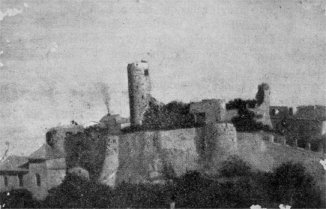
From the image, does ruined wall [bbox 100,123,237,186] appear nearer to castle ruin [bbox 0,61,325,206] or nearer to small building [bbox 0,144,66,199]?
castle ruin [bbox 0,61,325,206]

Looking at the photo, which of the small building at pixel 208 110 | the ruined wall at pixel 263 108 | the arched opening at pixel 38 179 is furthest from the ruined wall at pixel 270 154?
the arched opening at pixel 38 179

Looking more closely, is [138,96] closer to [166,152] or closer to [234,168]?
[166,152]

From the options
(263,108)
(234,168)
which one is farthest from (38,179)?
(263,108)

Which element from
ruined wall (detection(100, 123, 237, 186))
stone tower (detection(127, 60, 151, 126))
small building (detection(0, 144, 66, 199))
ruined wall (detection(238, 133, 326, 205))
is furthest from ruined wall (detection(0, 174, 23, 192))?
ruined wall (detection(238, 133, 326, 205))

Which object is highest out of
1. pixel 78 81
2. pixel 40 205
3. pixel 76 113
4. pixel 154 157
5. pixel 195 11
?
pixel 195 11

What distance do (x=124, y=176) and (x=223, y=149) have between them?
10.2 feet

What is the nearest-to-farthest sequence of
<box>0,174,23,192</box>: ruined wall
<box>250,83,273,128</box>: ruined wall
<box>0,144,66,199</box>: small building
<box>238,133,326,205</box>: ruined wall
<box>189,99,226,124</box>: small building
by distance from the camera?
<box>238,133,326,205</box>: ruined wall
<box>0,144,66,199</box>: small building
<box>0,174,23,192</box>: ruined wall
<box>189,99,226,124</box>: small building
<box>250,83,273,128</box>: ruined wall

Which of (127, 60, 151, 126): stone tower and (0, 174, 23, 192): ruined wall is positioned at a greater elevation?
(127, 60, 151, 126): stone tower

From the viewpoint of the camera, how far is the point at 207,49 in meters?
14.0

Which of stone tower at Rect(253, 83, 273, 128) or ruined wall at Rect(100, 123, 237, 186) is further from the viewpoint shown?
stone tower at Rect(253, 83, 273, 128)

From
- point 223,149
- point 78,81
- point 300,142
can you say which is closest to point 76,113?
point 78,81

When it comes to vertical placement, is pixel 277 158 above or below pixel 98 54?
below

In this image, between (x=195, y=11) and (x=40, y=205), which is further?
(x=40, y=205)

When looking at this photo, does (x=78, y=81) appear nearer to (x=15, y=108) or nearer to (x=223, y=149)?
(x=15, y=108)
